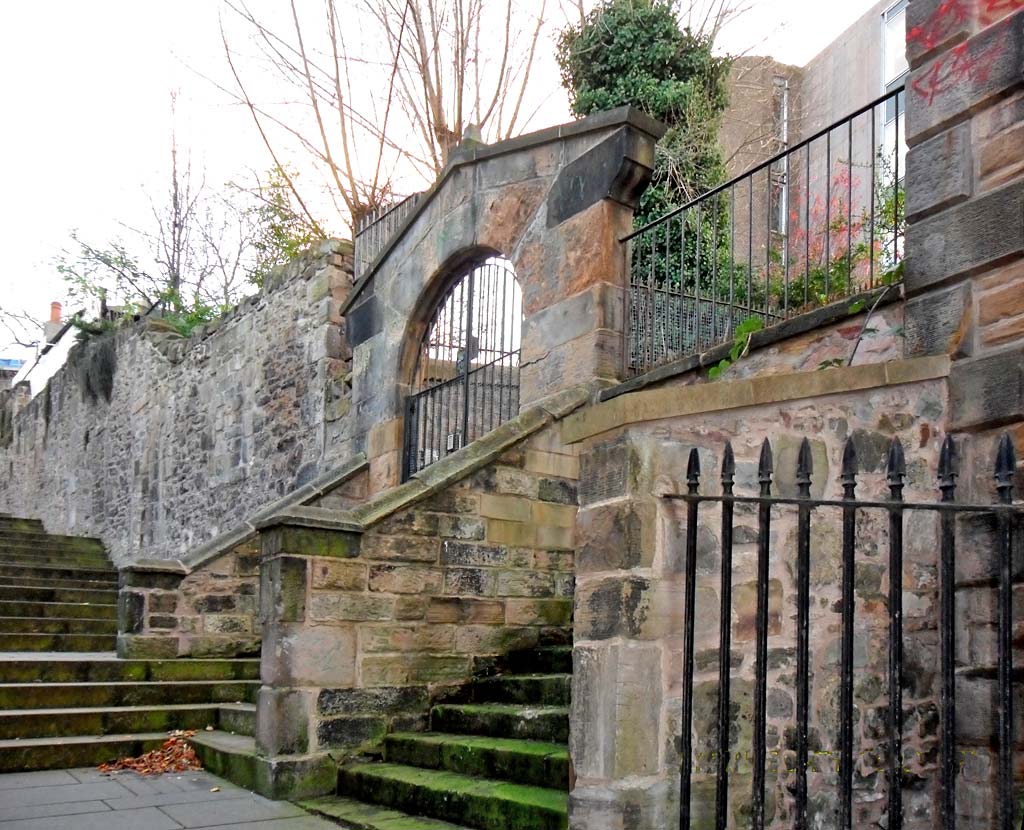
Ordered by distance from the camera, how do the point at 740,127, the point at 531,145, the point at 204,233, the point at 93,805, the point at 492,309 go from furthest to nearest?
the point at 204,233 < the point at 740,127 < the point at 492,309 < the point at 531,145 < the point at 93,805

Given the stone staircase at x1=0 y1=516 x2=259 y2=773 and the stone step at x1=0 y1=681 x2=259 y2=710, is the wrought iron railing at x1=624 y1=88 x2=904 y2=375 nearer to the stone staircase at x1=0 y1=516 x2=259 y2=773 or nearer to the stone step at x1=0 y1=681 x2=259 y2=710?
the stone step at x1=0 y1=681 x2=259 y2=710

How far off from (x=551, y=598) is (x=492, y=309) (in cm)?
278

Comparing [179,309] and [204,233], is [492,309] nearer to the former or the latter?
[179,309]

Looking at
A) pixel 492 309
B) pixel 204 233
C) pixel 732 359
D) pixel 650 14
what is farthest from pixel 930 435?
pixel 204 233

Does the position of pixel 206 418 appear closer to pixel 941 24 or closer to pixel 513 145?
pixel 513 145

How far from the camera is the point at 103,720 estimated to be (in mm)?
7020

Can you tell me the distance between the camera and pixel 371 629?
→ 591cm

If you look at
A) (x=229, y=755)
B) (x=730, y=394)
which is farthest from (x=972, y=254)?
(x=229, y=755)

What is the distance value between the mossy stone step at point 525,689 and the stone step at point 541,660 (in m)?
0.22

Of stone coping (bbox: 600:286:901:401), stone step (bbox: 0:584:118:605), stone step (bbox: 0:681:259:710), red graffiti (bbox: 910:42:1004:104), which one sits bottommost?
stone step (bbox: 0:681:259:710)

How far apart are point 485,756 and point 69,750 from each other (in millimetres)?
3108

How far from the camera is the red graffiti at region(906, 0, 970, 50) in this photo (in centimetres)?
417

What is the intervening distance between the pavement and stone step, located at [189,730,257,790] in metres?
0.06

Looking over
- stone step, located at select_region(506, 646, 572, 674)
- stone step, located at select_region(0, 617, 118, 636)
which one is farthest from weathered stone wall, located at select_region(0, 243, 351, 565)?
stone step, located at select_region(506, 646, 572, 674)
